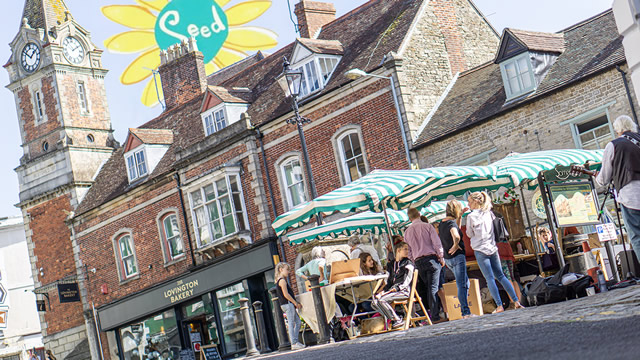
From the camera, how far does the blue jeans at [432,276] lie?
40.9ft


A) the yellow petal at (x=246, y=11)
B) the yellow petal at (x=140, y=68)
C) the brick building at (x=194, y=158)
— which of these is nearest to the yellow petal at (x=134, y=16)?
the yellow petal at (x=140, y=68)

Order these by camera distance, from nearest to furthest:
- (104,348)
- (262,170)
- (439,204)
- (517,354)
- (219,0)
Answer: (517,354) < (439,204) < (262,170) < (104,348) < (219,0)

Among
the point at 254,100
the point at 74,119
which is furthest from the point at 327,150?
the point at 74,119

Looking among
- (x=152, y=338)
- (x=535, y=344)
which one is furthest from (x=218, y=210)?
(x=535, y=344)

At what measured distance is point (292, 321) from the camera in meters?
14.3

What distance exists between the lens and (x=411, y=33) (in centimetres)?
2534

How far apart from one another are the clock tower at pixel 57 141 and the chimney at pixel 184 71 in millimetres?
5342

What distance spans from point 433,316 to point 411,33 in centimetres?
1432

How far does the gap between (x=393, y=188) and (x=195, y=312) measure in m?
18.5

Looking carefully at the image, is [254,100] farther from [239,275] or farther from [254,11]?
[254,11]

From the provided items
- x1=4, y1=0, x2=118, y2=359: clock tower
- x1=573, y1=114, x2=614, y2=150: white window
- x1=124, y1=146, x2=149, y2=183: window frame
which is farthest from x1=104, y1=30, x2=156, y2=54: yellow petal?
x1=573, y1=114, x2=614, y2=150: white window

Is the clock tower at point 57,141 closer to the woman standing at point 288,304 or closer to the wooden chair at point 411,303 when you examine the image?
the woman standing at point 288,304

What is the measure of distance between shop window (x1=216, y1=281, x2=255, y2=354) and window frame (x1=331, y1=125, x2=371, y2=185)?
5655 millimetres

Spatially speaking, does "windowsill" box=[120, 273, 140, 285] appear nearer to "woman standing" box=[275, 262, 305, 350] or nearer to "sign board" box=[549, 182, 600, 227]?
"woman standing" box=[275, 262, 305, 350]
